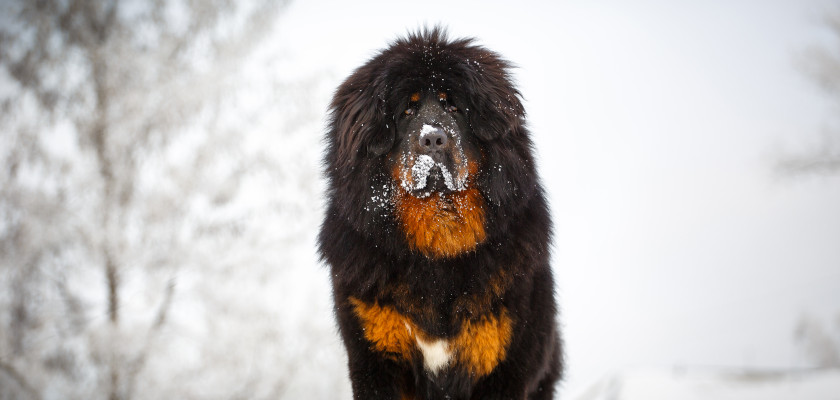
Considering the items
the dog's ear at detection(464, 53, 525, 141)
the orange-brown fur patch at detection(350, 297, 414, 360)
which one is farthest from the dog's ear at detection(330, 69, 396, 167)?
the orange-brown fur patch at detection(350, 297, 414, 360)

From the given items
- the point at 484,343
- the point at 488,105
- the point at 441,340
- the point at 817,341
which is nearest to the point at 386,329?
the point at 441,340

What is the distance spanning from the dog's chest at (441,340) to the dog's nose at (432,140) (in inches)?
33.2

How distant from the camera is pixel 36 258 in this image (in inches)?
297

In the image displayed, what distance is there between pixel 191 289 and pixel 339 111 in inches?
243

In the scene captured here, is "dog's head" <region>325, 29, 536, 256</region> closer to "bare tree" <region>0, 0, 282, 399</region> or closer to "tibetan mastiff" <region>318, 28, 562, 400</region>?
"tibetan mastiff" <region>318, 28, 562, 400</region>

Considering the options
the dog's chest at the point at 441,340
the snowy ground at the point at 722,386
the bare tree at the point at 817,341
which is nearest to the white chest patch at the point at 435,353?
the dog's chest at the point at 441,340

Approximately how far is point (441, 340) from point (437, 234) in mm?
555

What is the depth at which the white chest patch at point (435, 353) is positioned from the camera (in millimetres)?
2824

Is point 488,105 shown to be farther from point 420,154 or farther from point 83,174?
point 83,174

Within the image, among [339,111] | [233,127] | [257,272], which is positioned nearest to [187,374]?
[257,272]

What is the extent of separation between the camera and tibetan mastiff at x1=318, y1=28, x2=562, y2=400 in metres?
2.81

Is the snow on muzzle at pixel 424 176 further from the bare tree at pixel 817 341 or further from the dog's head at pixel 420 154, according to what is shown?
the bare tree at pixel 817 341

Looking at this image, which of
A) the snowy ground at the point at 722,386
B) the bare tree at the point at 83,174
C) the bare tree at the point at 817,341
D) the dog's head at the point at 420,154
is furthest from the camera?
the bare tree at the point at 817,341

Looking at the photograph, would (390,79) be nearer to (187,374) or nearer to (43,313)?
(187,374)
